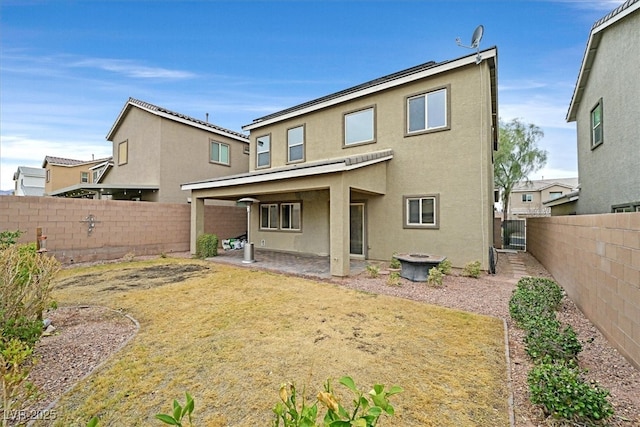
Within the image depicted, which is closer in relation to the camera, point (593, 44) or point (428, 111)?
point (428, 111)

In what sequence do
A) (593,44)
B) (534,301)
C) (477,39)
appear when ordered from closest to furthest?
(534,301), (477,39), (593,44)

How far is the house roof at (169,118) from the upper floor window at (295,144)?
21.5ft

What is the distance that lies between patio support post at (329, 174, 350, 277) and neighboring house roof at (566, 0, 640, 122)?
31.3ft

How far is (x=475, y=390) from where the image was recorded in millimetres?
3133

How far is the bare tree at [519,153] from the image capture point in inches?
1008

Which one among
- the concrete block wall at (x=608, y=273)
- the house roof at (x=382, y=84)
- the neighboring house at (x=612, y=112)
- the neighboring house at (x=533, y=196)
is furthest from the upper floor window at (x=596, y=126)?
the neighboring house at (x=533, y=196)

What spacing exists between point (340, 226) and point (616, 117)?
31.5 ft

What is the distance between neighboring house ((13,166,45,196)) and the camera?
118 ft

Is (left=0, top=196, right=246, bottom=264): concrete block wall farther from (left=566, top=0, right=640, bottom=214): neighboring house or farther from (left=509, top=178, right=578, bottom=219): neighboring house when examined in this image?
(left=509, top=178, right=578, bottom=219): neighboring house

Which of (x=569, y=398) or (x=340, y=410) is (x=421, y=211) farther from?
(x=340, y=410)

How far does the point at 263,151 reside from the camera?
15.3 m

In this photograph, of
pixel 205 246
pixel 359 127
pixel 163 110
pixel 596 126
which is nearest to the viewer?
pixel 596 126

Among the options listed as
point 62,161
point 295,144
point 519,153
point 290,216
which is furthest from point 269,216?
point 62,161

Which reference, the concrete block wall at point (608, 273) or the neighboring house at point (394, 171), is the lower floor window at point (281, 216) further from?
the concrete block wall at point (608, 273)
